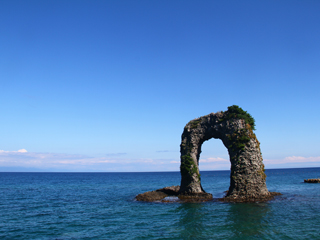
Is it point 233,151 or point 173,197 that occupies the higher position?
point 233,151

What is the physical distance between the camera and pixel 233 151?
38.0 metres

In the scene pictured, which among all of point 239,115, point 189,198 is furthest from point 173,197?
point 239,115

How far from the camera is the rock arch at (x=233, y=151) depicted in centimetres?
3620

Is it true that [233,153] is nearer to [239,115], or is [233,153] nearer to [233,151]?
[233,151]

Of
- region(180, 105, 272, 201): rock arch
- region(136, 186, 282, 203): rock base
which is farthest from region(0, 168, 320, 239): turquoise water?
region(180, 105, 272, 201): rock arch

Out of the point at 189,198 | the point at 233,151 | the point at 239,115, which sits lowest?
the point at 189,198

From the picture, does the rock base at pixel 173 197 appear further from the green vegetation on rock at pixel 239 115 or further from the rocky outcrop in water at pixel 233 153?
the green vegetation on rock at pixel 239 115

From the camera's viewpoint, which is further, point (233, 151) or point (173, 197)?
point (173, 197)

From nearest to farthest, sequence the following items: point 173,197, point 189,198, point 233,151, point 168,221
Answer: point 168,221
point 233,151
point 189,198
point 173,197

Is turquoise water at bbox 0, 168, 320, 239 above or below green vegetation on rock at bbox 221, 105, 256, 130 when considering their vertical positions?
below

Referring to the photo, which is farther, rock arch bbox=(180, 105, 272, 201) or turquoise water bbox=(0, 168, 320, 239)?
rock arch bbox=(180, 105, 272, 201)

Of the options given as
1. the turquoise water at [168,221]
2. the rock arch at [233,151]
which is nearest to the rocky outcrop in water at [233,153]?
the rock arch at [233,151]

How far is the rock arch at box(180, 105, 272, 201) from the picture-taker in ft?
119

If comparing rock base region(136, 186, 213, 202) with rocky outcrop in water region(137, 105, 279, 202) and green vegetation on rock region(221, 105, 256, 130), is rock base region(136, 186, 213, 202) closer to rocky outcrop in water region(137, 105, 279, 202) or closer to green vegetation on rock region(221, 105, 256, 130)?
rocky outcrop in water region(137, 105, 279, 202)
